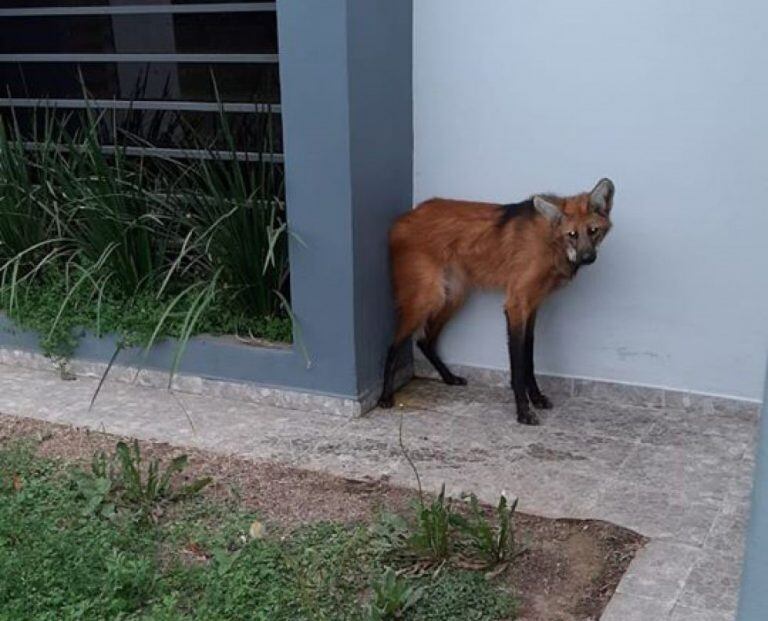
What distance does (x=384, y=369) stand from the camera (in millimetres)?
4645

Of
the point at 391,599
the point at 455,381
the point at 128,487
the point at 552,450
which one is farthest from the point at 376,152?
the point at 391,599

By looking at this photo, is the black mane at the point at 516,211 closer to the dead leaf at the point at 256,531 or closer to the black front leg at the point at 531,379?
the black front leg at the point at 531,379

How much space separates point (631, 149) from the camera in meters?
4.28

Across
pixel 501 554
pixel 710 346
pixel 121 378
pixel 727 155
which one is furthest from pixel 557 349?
pixel 121 378

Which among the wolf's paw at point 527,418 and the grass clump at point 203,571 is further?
the wolf's paw at point 527,418

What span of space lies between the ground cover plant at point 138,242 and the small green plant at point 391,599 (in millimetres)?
1714

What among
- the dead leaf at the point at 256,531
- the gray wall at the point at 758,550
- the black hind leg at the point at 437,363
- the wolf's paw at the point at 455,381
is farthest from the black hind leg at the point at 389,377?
the gray wall at the point at 758,550

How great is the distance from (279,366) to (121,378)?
0.88 m

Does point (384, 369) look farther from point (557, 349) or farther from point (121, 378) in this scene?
point (121, 378)

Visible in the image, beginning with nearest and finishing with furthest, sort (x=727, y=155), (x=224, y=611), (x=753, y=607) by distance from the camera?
(x=753, y=607)
(x=224, y=611)
(x=727, y=155)

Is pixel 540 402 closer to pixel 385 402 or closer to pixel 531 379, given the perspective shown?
pixel 531 379

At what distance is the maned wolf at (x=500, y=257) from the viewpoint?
412 cm

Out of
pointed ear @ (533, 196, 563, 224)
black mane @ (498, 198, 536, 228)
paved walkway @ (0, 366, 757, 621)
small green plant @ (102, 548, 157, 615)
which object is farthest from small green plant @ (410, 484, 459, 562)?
black mane @ (498, 198, 536, 228)

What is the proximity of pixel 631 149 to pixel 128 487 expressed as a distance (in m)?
2.41
